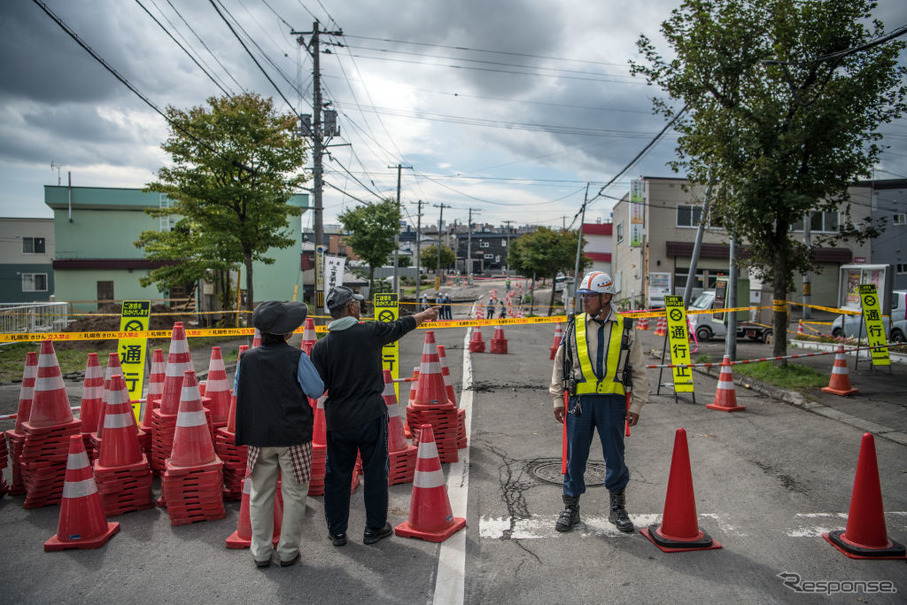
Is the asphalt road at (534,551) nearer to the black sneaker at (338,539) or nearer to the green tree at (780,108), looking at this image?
the black sneaker at (338,539)

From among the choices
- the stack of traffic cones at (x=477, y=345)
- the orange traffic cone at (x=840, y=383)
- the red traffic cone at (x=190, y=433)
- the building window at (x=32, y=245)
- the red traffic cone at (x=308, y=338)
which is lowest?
the stack of traffic cones at (x=477, y=345)

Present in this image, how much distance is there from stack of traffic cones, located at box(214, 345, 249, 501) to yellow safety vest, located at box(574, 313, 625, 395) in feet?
9.60

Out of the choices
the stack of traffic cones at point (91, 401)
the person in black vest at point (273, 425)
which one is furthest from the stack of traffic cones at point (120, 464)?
the person in black vest at point (273, 425)

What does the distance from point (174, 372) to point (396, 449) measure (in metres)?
2.21

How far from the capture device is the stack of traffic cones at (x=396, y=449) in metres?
5.70

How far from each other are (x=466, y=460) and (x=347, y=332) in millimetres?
2745

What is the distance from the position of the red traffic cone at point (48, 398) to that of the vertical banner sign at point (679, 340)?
27.3ft

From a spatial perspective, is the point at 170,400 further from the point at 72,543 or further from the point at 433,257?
the point at 433,257

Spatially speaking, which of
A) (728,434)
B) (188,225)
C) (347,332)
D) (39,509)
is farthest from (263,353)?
(188,225)

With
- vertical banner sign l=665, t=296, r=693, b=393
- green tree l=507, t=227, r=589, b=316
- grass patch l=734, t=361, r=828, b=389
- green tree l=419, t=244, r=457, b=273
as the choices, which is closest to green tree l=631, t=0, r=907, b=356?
grass patch l=734, t=361, r=828, b=389

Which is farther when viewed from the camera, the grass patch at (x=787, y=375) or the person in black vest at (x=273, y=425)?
the grass patch at (x=787, y=375)

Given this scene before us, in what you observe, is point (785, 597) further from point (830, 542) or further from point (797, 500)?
point (797, 500)

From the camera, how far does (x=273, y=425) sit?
13.3 feet

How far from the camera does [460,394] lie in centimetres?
1065
